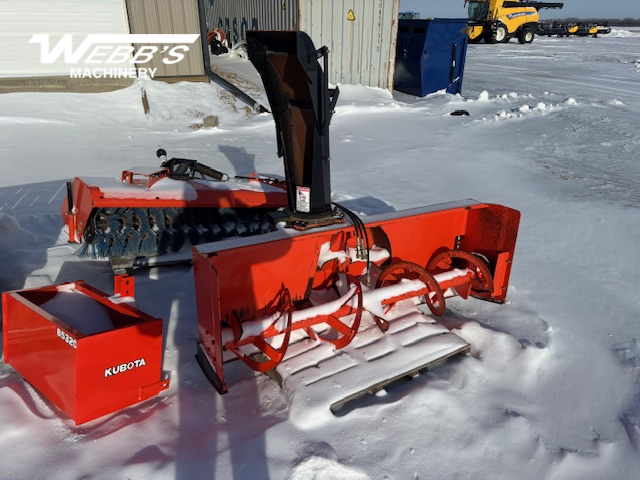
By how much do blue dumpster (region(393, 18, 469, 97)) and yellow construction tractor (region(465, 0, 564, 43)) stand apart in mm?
17002

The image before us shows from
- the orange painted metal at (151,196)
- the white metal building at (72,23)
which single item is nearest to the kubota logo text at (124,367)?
the orange painted metal at (151,196)

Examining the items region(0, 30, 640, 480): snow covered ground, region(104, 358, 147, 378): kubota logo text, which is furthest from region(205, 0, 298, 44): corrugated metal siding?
region(104, 358, 147, 378): kubota logo text

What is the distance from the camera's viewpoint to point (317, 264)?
337cm

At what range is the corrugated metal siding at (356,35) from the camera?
11.6 meters

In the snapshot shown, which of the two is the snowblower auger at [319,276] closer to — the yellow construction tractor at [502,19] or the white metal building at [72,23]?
the white metal building at [72,23]

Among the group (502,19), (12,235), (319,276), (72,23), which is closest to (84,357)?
(319,276)

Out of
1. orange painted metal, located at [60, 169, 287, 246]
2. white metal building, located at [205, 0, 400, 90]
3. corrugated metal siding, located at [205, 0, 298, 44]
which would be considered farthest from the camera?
corrugated metal siding, located at [205, 0, 298, 44]

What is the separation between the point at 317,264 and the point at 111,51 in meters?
10.1

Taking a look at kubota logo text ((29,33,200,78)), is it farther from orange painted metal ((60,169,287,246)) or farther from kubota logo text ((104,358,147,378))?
kubota logo text ((104,358,147,378))

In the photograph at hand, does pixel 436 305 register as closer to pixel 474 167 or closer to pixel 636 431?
pixel 636 431

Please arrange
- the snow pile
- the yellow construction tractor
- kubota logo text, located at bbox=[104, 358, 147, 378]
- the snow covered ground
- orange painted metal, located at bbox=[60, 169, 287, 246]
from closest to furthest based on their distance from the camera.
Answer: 1. the snow covered ground
2. kubota logo text, located at bbox=[104, 358, 147, 378]
3. orange painted metal, located at bbox=[60, 169, 287, 246]
4. the snow pile
5. the yellow construction tractor

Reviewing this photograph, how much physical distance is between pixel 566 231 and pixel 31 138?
28.3ft

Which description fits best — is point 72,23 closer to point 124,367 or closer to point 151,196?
point 151,196

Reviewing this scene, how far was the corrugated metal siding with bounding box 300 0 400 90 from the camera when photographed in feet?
38.2
